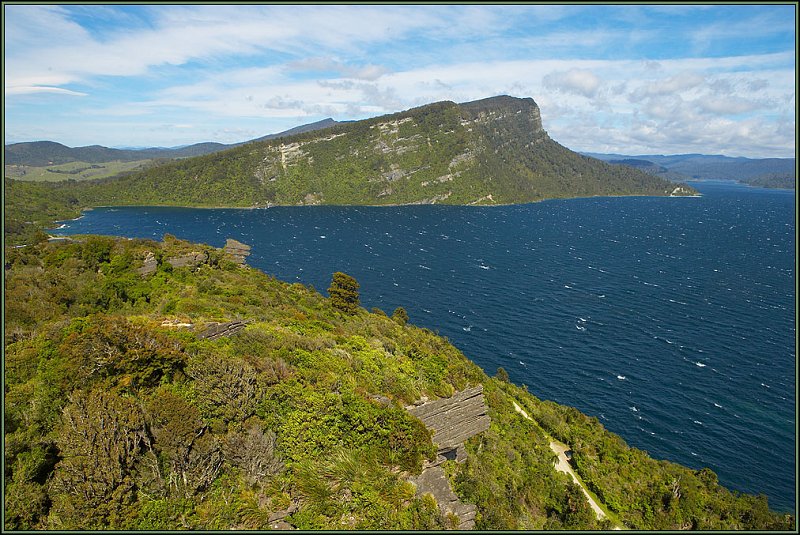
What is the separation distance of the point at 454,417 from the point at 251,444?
14452mm

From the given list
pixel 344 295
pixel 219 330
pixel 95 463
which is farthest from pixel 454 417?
pixel 344 295

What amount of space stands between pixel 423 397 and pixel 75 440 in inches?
815

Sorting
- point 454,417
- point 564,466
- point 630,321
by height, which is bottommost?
point 630,321

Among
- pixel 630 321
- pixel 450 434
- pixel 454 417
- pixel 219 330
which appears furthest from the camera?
pixel 630 321

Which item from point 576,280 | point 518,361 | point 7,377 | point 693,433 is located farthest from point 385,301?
point 7,377

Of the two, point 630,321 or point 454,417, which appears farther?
point 630,321

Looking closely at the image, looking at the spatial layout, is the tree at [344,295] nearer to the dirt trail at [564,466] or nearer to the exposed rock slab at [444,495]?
the dirt trail at [564,466]

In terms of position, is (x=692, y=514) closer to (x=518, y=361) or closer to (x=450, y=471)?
(x=450, y=471)

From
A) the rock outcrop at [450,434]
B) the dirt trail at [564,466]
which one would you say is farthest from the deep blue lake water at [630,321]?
the rock outcrop at [450,434]

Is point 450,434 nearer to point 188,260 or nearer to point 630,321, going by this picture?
point 188,260

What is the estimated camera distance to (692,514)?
3794cm

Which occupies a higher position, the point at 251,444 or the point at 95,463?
the point at 95,463

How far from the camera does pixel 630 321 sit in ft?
312

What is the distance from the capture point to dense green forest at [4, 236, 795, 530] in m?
19.6
